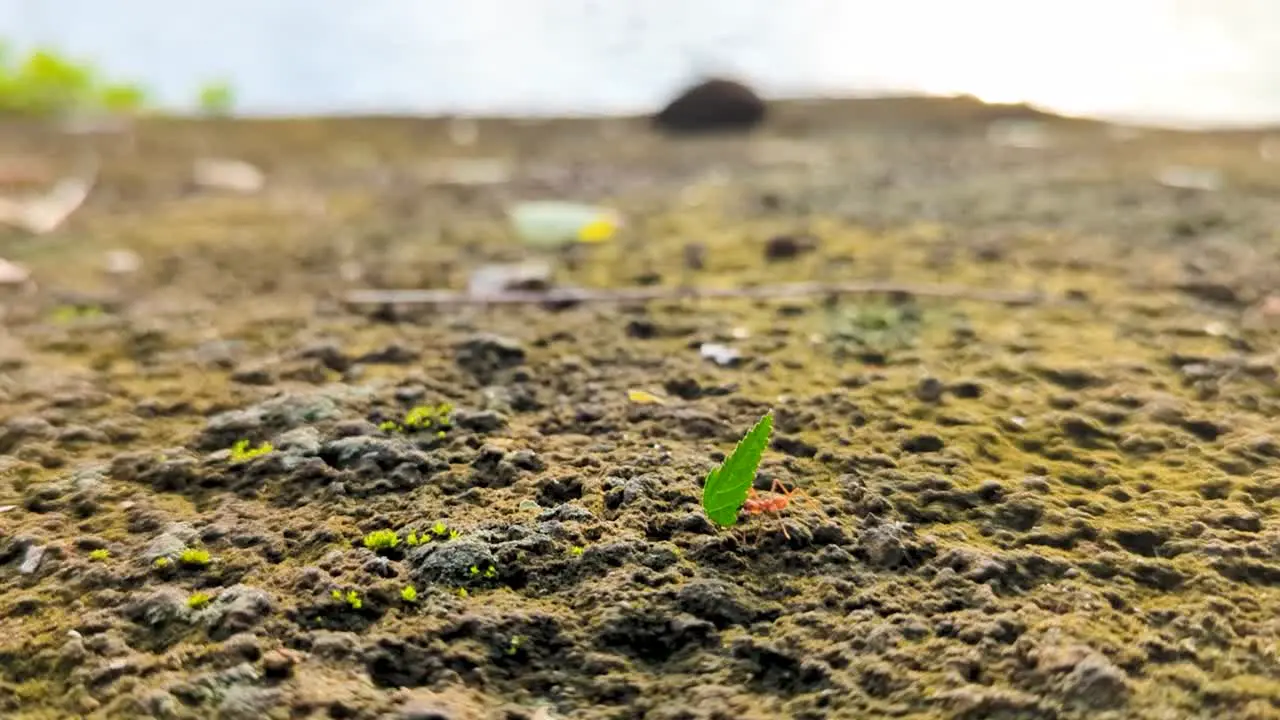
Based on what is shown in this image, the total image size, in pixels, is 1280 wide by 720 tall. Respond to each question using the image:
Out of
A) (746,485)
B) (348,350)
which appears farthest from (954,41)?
(746,485)

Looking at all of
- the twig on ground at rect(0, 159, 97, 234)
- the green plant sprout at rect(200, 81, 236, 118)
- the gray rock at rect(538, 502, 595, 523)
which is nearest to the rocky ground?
the gray rock at rect(538, 502, 595, 523)

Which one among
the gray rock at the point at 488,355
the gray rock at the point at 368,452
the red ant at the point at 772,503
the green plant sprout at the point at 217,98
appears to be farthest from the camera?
the green plant sprout at the point at 217,98

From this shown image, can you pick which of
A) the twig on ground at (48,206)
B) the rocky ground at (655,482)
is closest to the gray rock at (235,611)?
the rocky ground at (655,482)

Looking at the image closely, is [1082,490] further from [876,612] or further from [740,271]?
[740,271]

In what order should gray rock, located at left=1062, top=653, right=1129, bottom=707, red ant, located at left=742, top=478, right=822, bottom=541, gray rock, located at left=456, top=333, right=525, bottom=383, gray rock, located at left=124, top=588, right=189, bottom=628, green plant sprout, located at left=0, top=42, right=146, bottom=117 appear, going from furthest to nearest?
green plant sprout, located at left=0, top=42, right=146, bottom=117
gray rock, located at left=456, top=333, right=525, bottom=383
red ant, located at left=742, top=478, right=822, bottom=541
gray rock, located at left=124, top=588, right=189, bottom=628
gray rock, located at left=1062, top=653, right=1129, bottom=707

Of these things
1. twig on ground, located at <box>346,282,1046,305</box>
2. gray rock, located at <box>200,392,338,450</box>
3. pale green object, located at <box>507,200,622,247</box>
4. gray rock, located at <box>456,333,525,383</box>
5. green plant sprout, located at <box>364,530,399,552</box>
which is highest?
pale green object, located at <box>507,200,622,247</box>

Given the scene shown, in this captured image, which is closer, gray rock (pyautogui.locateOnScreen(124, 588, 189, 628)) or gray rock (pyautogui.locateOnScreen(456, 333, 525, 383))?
gray rock (pyautogui.locateOnScreen(124, 588, 189, 628))

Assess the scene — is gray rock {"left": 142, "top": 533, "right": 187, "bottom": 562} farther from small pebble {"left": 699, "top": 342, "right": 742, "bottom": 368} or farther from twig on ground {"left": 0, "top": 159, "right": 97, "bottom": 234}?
twig on ground {"left": 0, "top": 159, "right": 97, "bottom": 234}

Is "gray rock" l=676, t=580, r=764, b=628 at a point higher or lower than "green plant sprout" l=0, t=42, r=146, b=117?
lower

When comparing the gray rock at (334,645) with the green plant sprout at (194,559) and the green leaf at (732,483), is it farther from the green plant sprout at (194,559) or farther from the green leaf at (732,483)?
the green leaf at (732,483)

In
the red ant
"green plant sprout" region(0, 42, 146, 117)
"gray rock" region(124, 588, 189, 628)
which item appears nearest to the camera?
"gray rock" region(124, 588, 189, 628)
